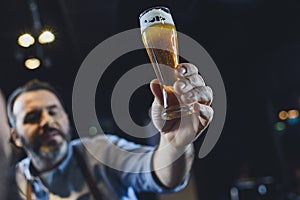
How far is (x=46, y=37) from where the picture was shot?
11.2ft

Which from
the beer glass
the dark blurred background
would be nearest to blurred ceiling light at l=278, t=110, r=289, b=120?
the dark blurred background

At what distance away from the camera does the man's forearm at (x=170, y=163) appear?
7.02ft

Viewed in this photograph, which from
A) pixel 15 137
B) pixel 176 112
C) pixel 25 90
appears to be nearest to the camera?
pixel 176 112

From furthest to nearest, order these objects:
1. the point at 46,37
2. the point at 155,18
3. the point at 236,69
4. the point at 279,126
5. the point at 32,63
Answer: the point at 279,126
the point at 236,69
the point at 46,37
the point at 32,63
the point at 155,18

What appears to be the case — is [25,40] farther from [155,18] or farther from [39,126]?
[155,18]

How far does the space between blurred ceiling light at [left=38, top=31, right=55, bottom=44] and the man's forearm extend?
55.5 inches

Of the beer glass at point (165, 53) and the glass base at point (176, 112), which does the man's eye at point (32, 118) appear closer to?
the beer glass at point (165, 53)

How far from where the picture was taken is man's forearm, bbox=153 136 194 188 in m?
2.14

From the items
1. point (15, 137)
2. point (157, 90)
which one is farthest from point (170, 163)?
point (15, 137)

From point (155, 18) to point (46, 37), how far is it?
81.9 inches

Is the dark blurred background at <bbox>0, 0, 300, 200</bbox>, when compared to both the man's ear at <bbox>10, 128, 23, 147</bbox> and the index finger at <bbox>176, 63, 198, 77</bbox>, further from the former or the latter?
the index finger at <bbox>176, 63, 198, 77</bbox>

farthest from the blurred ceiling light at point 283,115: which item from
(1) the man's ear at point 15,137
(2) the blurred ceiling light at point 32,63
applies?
(1) the man's ear at point 15,137

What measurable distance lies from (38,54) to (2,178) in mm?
1010

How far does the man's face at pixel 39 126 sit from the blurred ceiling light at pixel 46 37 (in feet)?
1.65
